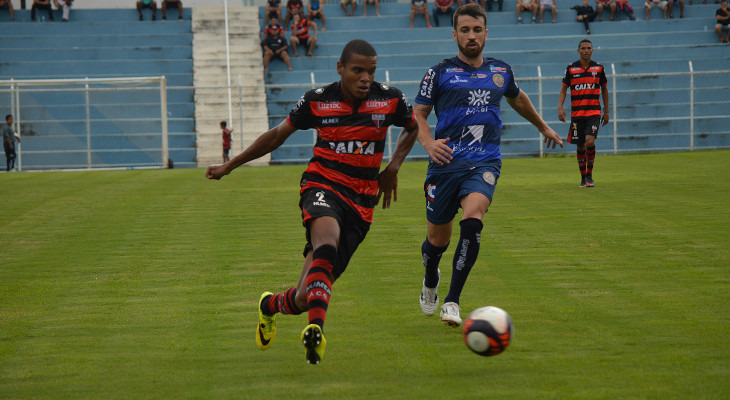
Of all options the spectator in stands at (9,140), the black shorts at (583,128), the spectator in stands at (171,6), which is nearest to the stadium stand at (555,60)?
the spectator in stands at (171,6)

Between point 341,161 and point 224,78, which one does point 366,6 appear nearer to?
point 224,78

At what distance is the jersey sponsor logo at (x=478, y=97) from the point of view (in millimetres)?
6586

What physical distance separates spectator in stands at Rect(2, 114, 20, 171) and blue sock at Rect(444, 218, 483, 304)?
2415 cm

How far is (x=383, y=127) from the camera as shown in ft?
18.7

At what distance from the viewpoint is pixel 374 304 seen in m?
6.82

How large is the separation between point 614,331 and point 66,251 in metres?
6.59

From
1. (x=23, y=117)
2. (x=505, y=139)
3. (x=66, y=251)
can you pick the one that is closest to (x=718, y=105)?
(x=505, y=139)

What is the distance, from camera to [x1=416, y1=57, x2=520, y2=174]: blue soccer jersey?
654 centimetres

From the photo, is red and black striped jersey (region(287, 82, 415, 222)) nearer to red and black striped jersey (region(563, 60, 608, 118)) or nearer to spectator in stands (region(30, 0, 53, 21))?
red and black striped jersey (region(563, 60, 608, 118))

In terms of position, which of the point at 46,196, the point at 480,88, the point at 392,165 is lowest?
the point at 46,196

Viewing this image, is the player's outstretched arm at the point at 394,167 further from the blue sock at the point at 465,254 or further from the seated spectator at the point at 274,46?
the seated spectator at the point at 274,46

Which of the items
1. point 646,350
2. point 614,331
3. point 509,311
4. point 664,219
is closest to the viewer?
point 646,350

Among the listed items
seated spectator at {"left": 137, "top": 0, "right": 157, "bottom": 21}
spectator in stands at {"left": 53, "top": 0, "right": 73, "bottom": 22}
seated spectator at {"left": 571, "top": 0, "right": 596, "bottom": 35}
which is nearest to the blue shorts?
seated spectator at {"left": 571, "top": 0, "right": 596, "bottom": 35}

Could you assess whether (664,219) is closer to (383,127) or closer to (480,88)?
(480,88)
